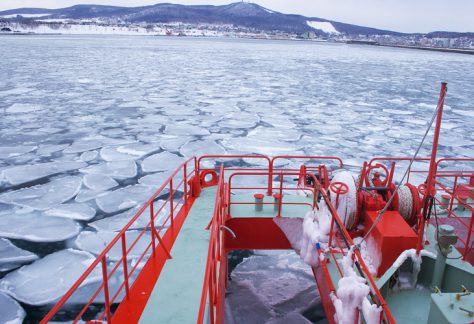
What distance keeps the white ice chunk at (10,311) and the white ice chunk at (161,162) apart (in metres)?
4.51

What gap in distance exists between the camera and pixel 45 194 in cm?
702

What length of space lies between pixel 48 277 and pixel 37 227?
144 cm

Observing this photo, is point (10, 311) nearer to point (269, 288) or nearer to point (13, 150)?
point (269, 288)

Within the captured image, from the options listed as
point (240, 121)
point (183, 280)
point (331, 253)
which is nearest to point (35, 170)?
point (183, 280)

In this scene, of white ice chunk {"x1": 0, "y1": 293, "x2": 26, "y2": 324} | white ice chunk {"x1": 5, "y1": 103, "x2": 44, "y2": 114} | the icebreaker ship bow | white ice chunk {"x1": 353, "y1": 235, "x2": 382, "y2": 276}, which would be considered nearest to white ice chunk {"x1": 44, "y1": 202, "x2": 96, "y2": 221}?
the icebreaker ship bow

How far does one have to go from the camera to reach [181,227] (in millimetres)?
4297

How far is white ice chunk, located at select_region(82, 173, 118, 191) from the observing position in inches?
294

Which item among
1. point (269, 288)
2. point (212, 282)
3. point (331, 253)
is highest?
point (212, 282)

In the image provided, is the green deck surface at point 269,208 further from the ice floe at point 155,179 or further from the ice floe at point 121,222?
the ice floe at point 155,179

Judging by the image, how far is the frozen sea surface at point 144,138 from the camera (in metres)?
5.25

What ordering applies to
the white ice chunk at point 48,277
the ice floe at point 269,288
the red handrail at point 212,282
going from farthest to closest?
the ice floe at point 269,288 < the white ice chunk at point 48,277 < the red handrail at point 212,282

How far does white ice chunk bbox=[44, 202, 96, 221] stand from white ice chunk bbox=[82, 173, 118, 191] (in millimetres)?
813

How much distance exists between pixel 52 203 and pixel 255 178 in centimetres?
403

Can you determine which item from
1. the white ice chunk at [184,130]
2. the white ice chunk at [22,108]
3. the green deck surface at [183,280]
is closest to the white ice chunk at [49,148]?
the white ice chunk at [184,130]
